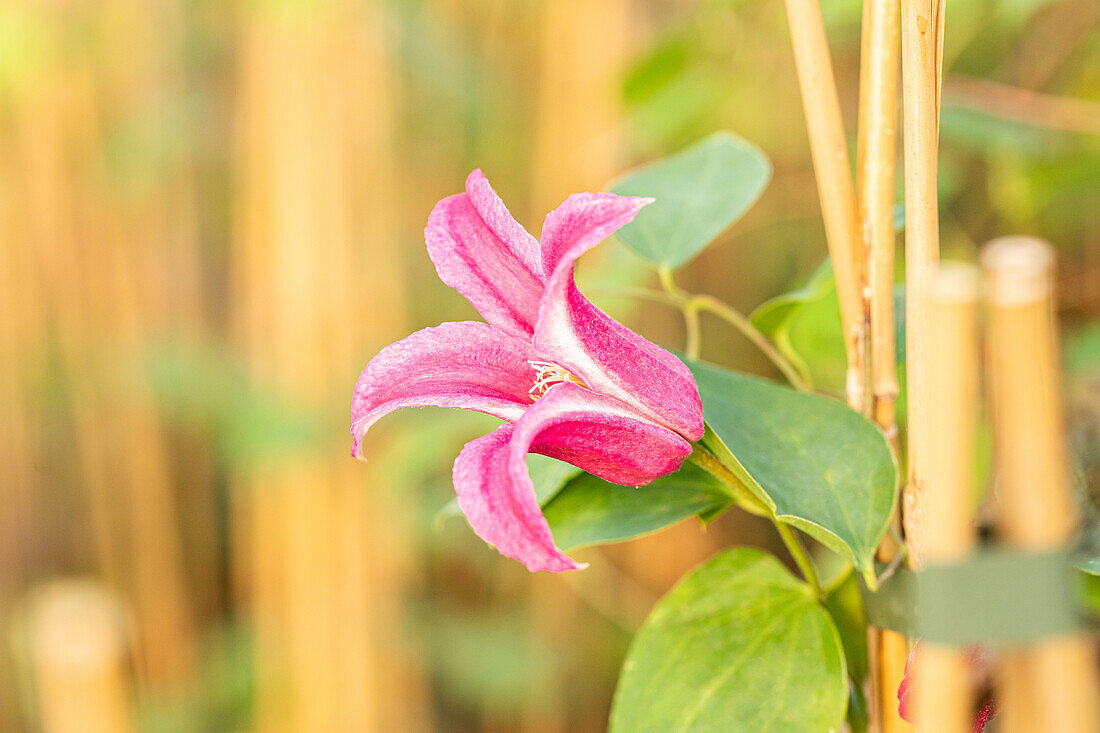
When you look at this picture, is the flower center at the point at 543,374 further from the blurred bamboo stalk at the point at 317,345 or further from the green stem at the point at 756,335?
the blurred bamboo stalk at the point at 317,345

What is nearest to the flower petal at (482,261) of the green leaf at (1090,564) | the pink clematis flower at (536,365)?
the pink clematis flower at (536,365)

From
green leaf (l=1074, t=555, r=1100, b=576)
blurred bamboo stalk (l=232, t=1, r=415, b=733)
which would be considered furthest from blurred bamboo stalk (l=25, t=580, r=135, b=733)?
green leaf (l=1074, t=555, r=1100, b=576)

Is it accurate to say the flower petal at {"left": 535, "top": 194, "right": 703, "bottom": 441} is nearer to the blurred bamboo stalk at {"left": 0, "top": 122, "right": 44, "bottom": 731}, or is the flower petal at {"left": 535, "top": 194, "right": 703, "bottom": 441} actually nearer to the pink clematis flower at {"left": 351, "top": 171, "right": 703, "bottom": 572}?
the pink clematis flower at {"left": 351, "top": 171, "right": 703, "bottom": 572}

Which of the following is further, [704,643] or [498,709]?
[498,709]

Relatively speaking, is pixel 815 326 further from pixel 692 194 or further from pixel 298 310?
pixel 298 310

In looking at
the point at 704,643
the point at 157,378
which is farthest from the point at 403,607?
the point at 704,643

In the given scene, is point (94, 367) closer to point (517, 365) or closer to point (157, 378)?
point (157, 378)

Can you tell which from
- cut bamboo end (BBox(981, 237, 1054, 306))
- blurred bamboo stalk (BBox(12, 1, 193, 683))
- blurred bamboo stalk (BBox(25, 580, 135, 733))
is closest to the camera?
cut bamboo end (BBox(981, 237, 1054, 306))
